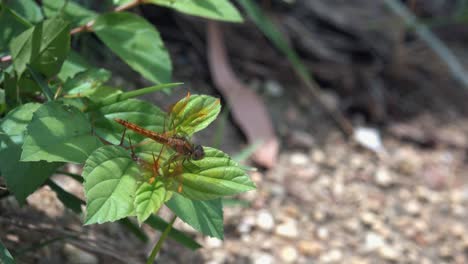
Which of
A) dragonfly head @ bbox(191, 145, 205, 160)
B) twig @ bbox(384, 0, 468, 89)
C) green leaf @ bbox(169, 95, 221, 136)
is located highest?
twig @ bbox(384, 0, 468, 89)

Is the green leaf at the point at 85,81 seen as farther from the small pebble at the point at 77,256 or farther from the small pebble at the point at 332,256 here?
the small pebble at the point at 332,256

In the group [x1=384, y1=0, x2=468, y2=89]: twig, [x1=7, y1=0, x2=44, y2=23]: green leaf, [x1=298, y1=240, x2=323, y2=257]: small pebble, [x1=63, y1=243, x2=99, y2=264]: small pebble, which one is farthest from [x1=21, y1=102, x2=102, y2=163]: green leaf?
[x1=384, y1=0, x2=468, y2=89]: twig

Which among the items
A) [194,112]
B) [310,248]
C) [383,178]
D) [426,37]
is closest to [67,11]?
[194,112]

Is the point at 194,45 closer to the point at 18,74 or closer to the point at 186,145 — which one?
the point at 18,74

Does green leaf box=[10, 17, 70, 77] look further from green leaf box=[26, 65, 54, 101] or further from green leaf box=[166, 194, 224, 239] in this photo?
green leaf box=[166, 194, 224, 239]

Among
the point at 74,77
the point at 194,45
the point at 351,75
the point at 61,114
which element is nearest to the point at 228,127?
the point at 194,45

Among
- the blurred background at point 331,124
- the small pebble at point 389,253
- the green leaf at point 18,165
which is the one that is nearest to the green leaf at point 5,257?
the green leaf at point 18,165
